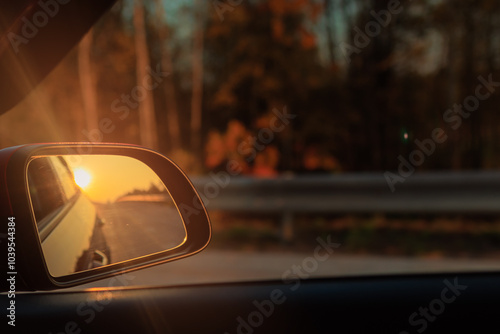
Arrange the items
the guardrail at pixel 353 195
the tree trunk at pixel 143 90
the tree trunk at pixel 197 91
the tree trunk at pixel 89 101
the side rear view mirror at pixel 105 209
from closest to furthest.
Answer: the side rear view mirror at pixel 105 209 → the tree trunk at pixel 89 101 → the guardrail at pixel 353 195 → the tree trunk at pixel 143 90 → the tree trunk at pixel 197 91

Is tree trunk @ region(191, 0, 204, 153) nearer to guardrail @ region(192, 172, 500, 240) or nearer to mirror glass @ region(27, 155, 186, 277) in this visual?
guardrail @ region(192, 172, 500, 240)

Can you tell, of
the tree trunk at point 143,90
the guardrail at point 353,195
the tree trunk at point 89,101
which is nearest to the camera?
the tree trunk at point 89,101

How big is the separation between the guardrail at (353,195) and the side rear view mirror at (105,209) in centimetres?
602

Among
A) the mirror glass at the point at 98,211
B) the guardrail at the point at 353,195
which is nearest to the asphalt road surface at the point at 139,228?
the mirror glass at the point at 98,211

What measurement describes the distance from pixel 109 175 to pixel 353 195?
6433 mm

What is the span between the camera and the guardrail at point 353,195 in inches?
287

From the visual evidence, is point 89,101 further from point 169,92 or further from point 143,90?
point 169,92

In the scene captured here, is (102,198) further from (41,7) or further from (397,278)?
(397,278)

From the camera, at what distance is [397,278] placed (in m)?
2.12

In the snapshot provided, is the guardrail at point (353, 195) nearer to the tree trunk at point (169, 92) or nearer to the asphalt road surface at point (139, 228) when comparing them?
the tree trunk at point (169, 92)

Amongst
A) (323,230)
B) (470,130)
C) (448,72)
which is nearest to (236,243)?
(323,230)

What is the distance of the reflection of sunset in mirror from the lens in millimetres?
1549

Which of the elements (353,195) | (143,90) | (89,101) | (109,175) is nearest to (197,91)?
(143,90)

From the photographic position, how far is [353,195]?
7758mm
